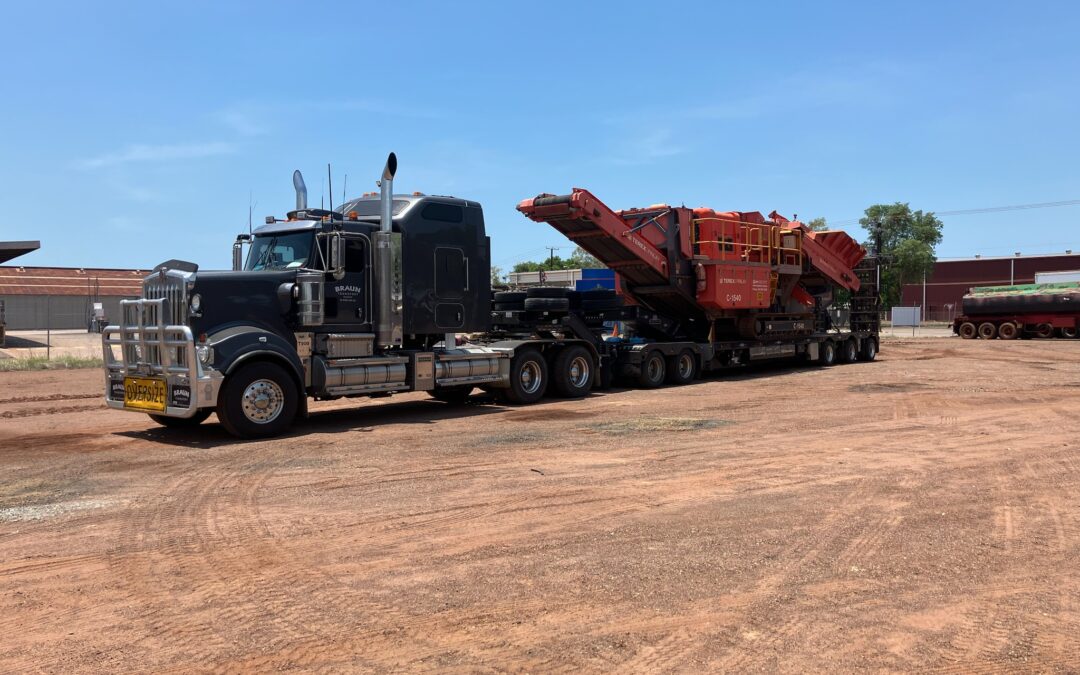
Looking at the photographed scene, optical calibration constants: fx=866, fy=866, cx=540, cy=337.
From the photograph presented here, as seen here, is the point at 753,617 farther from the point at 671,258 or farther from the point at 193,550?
the point at 671,258

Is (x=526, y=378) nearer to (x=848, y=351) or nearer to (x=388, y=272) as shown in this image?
(x=388, y=272)

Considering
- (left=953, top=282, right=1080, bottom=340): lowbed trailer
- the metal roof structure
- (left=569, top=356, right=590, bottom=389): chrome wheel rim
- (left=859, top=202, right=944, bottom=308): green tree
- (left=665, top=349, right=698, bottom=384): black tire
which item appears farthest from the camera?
(left=859, top=202, right=944, bottom=308): green tree

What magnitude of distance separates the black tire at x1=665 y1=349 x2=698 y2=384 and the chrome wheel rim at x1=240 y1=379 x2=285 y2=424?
9308 mm

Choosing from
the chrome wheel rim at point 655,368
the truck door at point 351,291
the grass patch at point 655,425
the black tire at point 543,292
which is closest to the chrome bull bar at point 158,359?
the truck door at point 351,291

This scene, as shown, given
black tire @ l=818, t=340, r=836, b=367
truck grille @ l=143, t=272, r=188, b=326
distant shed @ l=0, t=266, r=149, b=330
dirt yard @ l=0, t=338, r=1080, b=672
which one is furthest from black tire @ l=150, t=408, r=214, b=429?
distant shed @ l=0, t=266, r=149, b=330

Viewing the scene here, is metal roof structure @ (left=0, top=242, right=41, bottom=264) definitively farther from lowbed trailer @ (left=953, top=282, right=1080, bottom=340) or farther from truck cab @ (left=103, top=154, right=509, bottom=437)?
lowbed trailer @ (left=953, top=282, right=1080, bottom=340)

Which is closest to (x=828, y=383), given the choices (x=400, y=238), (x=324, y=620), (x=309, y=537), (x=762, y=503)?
(x=400, y=238)

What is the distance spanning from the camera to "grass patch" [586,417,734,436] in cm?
1100

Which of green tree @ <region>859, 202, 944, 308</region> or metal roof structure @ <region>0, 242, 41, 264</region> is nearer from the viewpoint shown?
metal roof structure @ <region>0, 242, 41, 264</region>

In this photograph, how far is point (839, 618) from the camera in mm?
4395

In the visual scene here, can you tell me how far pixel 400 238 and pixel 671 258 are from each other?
714 centimetres

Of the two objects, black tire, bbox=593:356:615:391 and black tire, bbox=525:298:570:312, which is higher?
black tire, bbox=525:298:570:312

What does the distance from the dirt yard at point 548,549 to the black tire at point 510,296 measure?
504 centimetres

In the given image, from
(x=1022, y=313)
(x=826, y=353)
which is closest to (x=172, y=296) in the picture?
(x=826, y=353)
